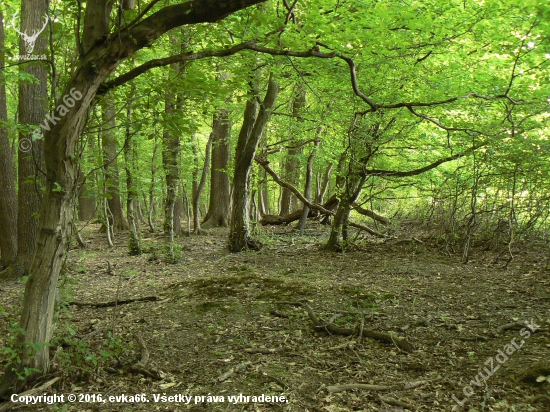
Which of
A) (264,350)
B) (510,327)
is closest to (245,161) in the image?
(264,350)

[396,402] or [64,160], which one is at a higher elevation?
[64,160]

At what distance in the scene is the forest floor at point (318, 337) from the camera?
3.16m

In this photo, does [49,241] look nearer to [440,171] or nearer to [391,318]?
[391,318]

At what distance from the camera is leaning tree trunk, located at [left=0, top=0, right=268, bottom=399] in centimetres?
321

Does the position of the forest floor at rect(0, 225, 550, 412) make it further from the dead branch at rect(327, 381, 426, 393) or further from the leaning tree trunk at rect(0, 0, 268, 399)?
the leaning tree trunk at rect(0, 0, 268, 399)

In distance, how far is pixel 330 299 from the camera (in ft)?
18.4

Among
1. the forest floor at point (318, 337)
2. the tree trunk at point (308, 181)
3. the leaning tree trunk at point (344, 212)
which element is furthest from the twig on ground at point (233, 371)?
the tree trunk at point (308, 181)

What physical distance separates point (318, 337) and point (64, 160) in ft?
10.7

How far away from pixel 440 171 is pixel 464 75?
299 cm

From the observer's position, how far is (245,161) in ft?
32.0

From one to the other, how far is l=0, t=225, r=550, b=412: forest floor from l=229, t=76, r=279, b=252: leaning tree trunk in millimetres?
1946

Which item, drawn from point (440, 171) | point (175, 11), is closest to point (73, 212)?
point (175, 11)

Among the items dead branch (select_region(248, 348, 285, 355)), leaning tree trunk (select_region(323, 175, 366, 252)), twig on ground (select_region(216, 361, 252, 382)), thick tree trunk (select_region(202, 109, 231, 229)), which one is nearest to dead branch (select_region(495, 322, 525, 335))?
dead branch (select_region(248, 348, 285, 355))

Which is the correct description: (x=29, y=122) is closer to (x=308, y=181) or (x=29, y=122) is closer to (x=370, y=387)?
(x=370, y=387)
